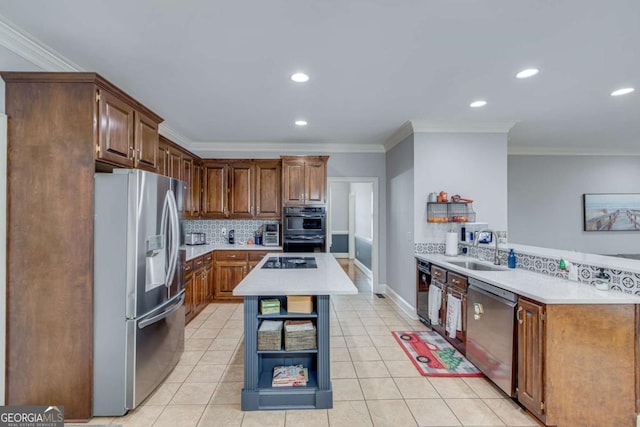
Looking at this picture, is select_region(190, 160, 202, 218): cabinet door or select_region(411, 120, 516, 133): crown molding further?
select_region(190, 160, 202, 218): cabinet door

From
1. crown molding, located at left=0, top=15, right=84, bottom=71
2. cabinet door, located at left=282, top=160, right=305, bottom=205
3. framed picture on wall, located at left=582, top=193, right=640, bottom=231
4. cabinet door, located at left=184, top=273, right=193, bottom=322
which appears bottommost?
cabinet door, located at left=184, top=273, right=193, bottom=322

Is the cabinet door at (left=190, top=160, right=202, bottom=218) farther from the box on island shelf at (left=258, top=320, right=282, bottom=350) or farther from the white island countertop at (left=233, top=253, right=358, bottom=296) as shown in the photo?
the box on island shelf at (left=258, top=320, right=282, bottom=350)

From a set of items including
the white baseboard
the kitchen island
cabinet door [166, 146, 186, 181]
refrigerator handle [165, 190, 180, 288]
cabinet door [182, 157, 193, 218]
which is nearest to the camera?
the kitchen island

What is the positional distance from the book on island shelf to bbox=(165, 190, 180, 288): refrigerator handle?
3.84 feet

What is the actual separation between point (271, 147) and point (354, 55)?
3.18 metres

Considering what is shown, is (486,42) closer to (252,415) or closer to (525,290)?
(525,290)

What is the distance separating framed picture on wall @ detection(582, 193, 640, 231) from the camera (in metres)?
5.52

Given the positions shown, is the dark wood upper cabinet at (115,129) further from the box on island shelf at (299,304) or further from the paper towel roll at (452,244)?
the paper towel roll at (452,244)

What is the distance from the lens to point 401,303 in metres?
4.47

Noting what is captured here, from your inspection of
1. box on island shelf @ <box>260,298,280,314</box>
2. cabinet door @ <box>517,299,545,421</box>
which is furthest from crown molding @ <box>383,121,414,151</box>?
box on island shelf @ <box>260,298,280,314</box>

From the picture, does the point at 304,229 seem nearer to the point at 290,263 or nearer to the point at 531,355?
the point at 290,263

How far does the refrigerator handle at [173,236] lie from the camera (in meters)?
2.47

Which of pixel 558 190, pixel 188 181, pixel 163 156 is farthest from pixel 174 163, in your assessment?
pixel 558 190

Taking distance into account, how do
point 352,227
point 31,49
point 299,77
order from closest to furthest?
point 31,49, point 299,77, point 352,227
